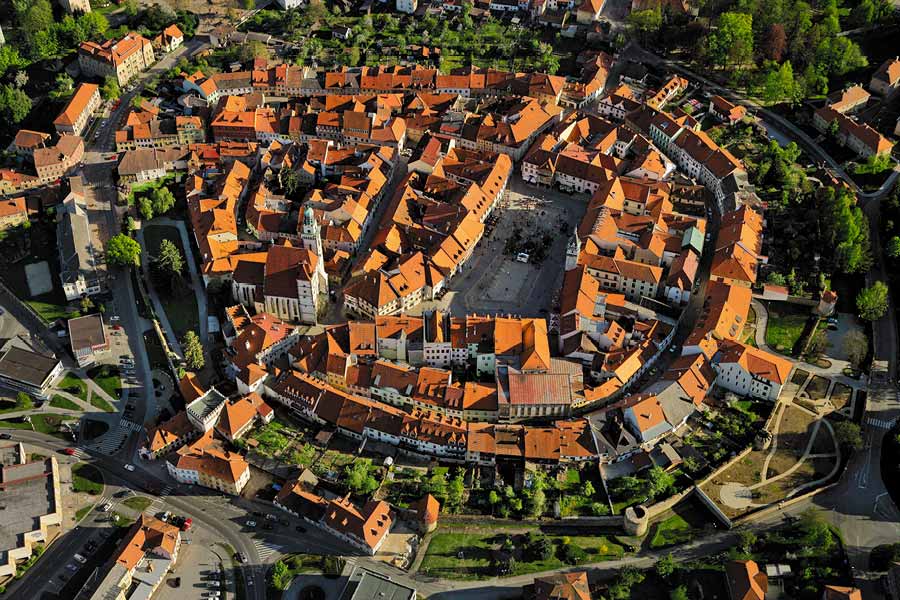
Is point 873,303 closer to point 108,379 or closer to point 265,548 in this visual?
point 265,548

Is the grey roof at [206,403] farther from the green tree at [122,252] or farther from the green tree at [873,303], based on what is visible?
the green tree at [873,303]

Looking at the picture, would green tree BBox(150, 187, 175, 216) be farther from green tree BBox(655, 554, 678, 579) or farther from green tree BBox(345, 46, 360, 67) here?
green tree BBox(655, 554, 678, 579)

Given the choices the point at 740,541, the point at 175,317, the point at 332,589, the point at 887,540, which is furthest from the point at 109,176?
the point at 887,540

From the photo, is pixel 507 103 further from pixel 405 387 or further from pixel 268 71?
pixel 405 387

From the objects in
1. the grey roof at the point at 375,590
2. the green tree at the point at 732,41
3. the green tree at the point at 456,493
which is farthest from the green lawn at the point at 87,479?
the green tree at the point at 732,41

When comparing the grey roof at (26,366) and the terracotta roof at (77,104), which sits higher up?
the terracotta roof at (77,104)

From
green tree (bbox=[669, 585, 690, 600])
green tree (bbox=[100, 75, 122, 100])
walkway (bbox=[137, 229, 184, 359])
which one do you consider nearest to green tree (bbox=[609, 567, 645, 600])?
green tree (bbox=[669, 585, 690, 600])
